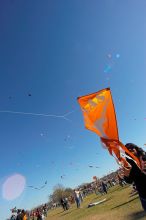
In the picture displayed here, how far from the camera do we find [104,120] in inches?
203

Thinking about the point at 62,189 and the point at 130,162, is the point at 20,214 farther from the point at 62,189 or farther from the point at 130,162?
the point at 62,189

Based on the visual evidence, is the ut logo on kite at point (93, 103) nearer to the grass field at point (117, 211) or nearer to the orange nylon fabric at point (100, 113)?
the orange nylon fabric at point (100, 113)

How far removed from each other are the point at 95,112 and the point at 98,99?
1.03 feet

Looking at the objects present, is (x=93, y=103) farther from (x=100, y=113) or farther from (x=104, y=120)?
(x=104, y=120)

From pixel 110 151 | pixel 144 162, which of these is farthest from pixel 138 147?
pixel 110 151

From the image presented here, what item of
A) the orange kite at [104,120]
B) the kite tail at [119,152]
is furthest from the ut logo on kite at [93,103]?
the kite tail at [119,152]

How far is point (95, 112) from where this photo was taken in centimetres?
544

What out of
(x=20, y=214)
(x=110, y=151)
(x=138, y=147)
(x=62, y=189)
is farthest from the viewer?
(x=62, y=189)

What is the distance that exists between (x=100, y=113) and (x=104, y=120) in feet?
0.76

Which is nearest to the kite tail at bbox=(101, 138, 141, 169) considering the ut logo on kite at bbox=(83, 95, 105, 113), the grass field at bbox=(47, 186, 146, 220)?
the ut logo on kite at bbox=(83, 95, 105, 113)

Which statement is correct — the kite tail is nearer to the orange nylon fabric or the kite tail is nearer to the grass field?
the orange nylon fabric

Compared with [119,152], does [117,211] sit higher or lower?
lower

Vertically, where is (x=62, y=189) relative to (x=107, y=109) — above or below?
above

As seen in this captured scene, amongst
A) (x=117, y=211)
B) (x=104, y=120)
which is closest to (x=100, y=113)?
(x=104, y=120)
